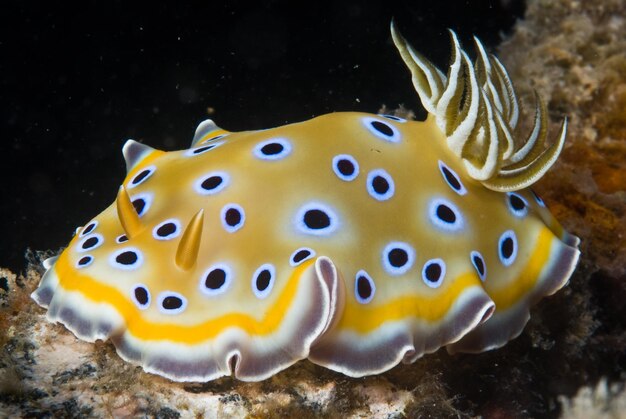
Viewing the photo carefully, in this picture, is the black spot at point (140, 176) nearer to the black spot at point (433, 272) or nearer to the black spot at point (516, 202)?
the black spot at point (433, 272)

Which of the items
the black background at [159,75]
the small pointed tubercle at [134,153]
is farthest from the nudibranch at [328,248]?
the black background at [159,75]

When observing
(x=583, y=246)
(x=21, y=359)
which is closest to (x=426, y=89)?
(x=583, y=246)

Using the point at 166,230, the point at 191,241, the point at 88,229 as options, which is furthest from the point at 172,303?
the point at 88,229

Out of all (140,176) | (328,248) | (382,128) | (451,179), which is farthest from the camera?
(140,176)

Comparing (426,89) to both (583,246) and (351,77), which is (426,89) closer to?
(583,246)

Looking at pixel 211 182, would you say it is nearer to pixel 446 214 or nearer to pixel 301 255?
pixel 301 255

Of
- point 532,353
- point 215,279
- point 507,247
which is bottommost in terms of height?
point 532,353

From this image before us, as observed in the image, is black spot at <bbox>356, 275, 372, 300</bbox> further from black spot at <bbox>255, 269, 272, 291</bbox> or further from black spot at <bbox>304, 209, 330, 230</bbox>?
black spot at <bbox>255, 269, 272, 291</bbox>
